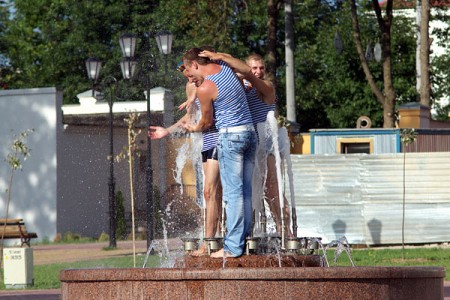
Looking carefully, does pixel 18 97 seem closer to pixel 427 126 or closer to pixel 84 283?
pixel 427 126

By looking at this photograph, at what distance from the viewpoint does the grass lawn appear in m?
19.4

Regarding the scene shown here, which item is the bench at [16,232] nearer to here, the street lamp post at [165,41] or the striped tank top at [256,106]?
the street lamp post at [165,41]

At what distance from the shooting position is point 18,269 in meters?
17.8

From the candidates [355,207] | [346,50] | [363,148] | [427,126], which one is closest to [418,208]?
[355,207]

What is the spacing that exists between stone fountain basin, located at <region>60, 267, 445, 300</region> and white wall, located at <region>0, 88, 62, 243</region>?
26.0 m

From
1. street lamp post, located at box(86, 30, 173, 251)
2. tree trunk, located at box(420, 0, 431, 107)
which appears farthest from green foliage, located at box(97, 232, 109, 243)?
tree trunk, located at box(420, 0, 431, 107)

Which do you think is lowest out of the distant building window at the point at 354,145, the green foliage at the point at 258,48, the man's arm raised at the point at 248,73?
the man's arm raised at the point at 248,73

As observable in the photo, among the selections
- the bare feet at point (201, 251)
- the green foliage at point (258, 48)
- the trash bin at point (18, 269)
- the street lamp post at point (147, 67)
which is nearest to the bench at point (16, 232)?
the street lamp post at point (147, 67)

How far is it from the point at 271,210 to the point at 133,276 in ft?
6.46

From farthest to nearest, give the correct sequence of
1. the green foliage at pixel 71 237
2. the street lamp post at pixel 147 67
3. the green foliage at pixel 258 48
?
the green foliage at pixel 258 48, the green foliage at pixel 71 237, the street lamp post at pixel 147 67

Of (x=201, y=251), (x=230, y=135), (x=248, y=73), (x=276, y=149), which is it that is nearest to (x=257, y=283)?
(x=201, y=251)

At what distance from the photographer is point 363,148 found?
33094 mm

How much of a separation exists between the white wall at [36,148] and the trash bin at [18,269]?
653 inches

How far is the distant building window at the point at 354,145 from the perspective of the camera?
32.9 meters
